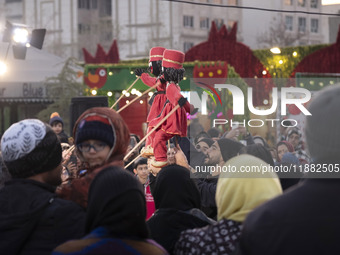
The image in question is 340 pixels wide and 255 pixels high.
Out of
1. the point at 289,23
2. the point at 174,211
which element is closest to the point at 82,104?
the point at 174,211

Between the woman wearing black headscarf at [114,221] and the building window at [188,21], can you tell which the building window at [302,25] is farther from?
the woman wearing black headscarf at [114,221]

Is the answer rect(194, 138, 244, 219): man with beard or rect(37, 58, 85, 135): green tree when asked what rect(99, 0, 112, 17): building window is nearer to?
rect(37, 58, 85, 135): green tree

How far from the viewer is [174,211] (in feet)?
15.3

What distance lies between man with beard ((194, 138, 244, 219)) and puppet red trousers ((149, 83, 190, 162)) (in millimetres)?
404

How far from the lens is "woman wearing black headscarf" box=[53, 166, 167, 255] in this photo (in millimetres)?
3574

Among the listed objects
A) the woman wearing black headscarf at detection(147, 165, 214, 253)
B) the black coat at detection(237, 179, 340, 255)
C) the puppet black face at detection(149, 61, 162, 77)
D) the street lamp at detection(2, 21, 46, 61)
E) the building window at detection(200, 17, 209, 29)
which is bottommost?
the woman wearing black headscarf at detection(147, 165, 214, 253)

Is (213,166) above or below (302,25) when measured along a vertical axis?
below

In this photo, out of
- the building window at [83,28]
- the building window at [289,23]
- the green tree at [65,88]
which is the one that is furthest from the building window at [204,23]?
the green tree at [65,88]

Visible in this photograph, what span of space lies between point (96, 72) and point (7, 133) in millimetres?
16512

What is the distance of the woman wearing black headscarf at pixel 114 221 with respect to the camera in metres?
3.57

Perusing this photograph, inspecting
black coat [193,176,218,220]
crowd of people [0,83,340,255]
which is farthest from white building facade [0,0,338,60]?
crowd of people [0,83,340,255]

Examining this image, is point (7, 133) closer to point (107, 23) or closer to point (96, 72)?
point (96, 72)

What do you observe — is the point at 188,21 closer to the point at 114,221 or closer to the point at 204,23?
the point at 204,23

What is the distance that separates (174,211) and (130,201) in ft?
3.54
